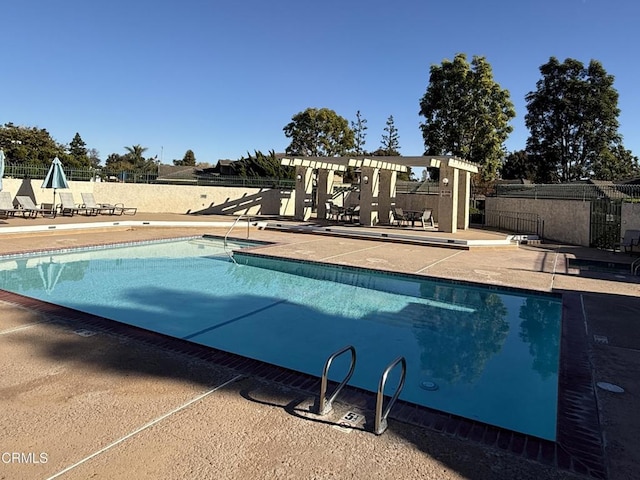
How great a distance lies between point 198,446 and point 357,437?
113 centimetres

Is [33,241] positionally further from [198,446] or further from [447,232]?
[447,232]

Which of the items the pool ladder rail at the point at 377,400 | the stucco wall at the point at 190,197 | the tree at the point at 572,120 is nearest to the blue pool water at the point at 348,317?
the pool ladder rail at the point at 377,400

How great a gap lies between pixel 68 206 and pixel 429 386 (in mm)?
19816

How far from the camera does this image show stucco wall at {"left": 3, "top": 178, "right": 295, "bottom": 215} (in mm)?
22469

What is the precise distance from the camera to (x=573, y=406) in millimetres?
3658

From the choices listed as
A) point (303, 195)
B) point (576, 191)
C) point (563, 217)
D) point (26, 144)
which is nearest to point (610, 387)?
point (563, 217)

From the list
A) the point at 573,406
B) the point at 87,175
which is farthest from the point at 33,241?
the point at 573,406

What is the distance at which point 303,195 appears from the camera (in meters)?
22.1

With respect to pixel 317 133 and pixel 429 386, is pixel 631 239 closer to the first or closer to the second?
Answer: pixel 429 386

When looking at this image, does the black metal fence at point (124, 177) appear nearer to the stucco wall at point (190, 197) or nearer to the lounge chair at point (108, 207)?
the stucco wall at point (190, 197)

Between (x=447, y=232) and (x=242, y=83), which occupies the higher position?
(x=242, y=83)

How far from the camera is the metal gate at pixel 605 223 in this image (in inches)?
586

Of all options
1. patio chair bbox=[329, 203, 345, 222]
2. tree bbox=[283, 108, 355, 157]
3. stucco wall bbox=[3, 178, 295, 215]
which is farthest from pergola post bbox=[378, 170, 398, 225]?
tree bbox=[283, 108, 355, 157]

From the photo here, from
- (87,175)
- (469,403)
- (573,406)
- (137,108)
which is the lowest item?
(469,403)
